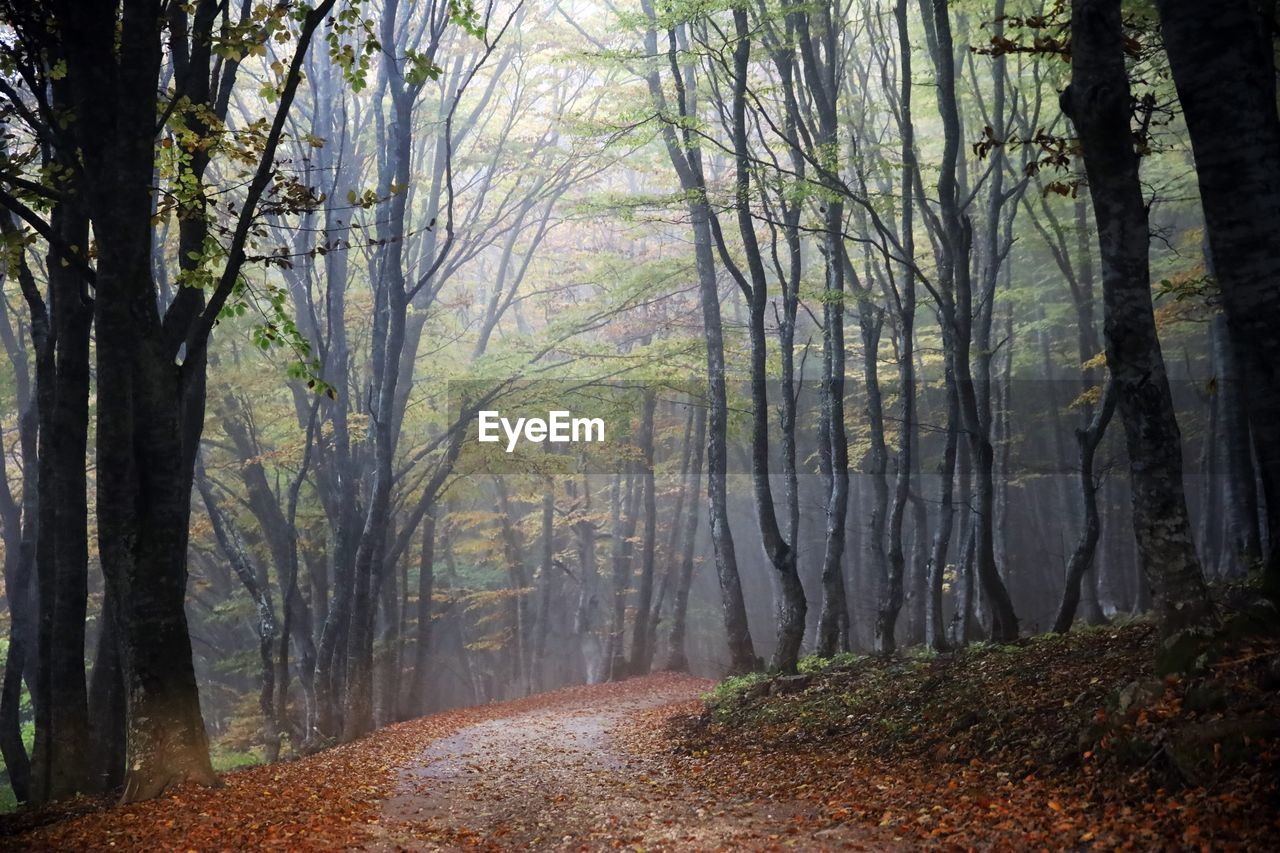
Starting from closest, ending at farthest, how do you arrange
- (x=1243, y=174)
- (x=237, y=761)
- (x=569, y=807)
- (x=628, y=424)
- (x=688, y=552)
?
(x=1243, y=174) → (x=569, y=807) → (x=237, y=761) → (x=628, y=424) → (x=688, y=552)

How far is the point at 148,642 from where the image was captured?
6.99 m

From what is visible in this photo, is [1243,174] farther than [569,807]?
No

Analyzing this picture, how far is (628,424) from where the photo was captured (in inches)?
795

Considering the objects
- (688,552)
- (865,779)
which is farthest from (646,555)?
(865,779)

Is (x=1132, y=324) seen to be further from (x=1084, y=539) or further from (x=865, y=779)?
(x=1084, y=539)

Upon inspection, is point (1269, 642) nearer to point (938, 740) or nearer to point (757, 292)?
point (938, 740)

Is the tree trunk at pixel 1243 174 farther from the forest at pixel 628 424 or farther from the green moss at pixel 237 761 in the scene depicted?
the green moss at pixel 237 761


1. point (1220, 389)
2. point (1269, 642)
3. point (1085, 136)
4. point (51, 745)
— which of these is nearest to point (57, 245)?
point (51, 745)

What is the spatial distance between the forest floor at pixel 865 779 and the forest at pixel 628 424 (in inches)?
1.8

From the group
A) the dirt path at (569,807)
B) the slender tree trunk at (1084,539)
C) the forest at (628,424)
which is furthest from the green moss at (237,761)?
the slender tree trunk at (1084,539)

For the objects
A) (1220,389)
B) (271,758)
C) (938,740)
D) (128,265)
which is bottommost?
(271,758)

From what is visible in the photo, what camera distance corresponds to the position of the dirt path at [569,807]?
20.2 feet

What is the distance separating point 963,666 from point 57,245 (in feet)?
28.1

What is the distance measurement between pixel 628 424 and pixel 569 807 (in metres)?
13.0
